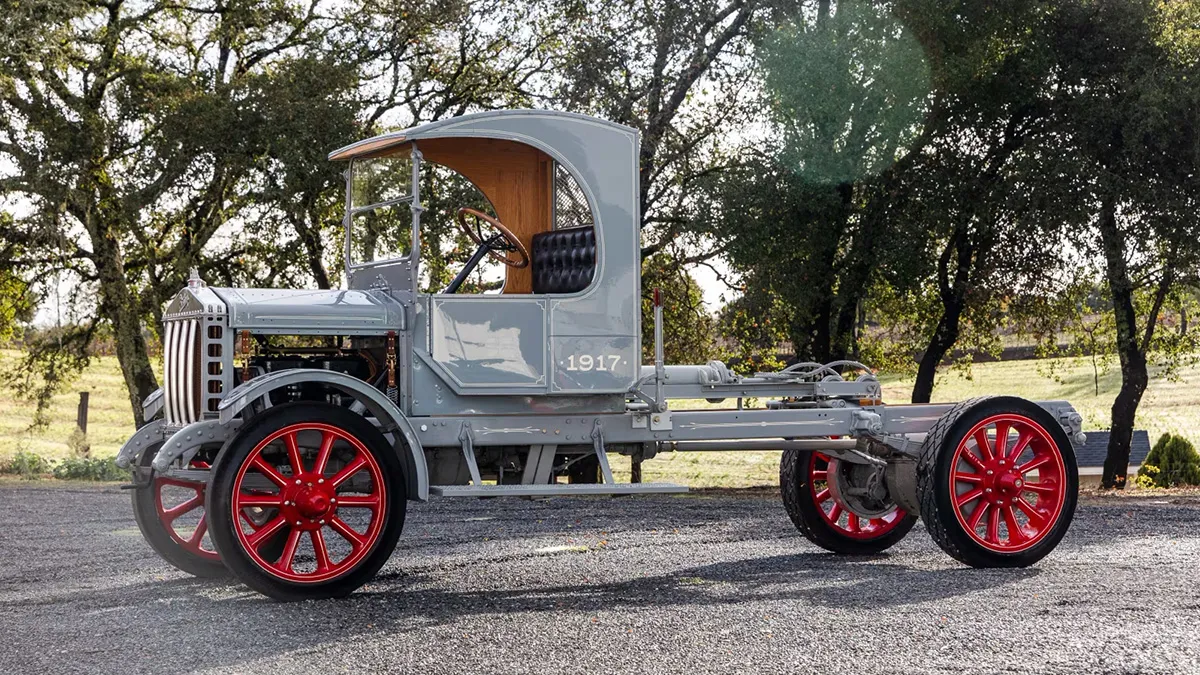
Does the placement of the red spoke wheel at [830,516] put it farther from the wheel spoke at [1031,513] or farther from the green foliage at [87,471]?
the green foliage at [87,471]

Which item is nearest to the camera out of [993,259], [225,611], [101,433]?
[225,611]

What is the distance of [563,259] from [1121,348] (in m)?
11.6

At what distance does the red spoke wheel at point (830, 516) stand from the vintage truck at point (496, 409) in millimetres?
16

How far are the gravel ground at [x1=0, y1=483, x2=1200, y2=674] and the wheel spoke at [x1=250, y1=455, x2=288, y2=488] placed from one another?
659mm

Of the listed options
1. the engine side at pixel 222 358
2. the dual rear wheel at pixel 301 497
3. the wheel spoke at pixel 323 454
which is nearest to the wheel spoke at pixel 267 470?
the dual rear wheel at pixel 301 497

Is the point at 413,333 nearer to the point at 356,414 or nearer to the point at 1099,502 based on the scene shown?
the point at 356,414

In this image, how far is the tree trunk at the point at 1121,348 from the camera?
16.0 meters

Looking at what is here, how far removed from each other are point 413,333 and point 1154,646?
4216 millimetres

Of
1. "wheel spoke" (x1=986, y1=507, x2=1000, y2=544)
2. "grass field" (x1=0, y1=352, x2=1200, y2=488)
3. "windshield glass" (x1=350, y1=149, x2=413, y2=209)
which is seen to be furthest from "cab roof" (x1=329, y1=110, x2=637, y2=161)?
"grass field" (x1=0, y1=352, x2=1200, y2=488)

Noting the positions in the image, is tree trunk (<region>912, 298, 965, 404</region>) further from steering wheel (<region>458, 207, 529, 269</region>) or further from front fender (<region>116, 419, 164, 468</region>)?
front fender (<region>116, 419, 164, 468</region>)

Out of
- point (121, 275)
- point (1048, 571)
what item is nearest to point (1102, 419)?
point (121, 275)

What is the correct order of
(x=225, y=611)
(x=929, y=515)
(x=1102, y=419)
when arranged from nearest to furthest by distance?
(x=225, y=611), (x=929, y=515), (x=1102, y=419)

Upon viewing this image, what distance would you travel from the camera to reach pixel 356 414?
7.32 meters

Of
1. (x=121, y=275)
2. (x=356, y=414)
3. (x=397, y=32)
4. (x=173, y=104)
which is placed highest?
(x=397, y=32)
